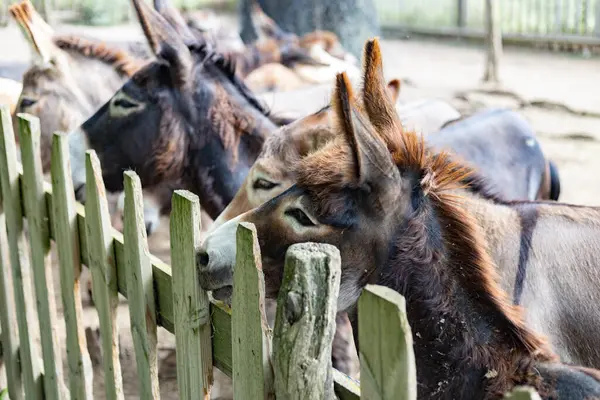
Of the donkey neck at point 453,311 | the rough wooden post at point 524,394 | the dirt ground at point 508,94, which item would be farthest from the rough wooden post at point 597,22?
the rough wooden post at point 524,394

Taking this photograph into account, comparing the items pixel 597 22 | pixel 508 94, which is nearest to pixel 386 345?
pixel 508 94

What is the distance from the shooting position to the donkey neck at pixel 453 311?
71.4 inches

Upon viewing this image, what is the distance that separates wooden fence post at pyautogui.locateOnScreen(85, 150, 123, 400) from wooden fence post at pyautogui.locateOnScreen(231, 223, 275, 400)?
69 cm

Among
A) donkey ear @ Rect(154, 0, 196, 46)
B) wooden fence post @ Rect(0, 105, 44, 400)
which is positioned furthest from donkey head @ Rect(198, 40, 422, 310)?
donkey ear @ Rect(154, 0, 196, 46)

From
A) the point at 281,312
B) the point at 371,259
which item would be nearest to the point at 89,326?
the point at 371,259

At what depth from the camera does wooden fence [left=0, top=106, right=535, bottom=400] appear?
1.24 metres

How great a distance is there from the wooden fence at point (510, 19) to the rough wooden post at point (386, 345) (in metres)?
14.2

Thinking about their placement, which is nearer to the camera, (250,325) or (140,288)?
(250,325)

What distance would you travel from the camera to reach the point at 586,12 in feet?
48.3

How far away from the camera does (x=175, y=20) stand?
3768 mm

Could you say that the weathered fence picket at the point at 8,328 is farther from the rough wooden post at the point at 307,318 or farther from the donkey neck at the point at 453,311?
the rough wooden post at the point at 307,318

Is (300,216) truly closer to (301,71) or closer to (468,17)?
(301,71)

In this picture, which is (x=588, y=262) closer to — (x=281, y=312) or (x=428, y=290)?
(x=428, y=290)

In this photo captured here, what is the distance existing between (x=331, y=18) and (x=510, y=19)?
275 inches
